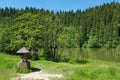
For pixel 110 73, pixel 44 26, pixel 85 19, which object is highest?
pixel 85 19

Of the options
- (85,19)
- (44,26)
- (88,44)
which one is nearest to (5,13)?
(85,19)

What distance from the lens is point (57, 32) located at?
44312 mm

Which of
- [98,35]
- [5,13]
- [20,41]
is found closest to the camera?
[20,41]

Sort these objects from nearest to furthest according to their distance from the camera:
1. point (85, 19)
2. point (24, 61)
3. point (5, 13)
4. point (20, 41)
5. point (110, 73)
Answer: point (110, 73) → point (24, 61) → point (20, 41) → point (85, 19) → point (5, 13)

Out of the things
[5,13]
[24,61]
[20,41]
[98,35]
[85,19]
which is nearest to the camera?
[24,61]

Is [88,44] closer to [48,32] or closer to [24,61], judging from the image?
[48,32]

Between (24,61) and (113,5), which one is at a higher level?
(113,5)

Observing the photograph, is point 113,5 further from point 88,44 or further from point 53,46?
point 53,46

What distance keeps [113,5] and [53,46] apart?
10527 cm

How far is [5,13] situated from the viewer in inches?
6954

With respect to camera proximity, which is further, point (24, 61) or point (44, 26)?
point (44, 26)

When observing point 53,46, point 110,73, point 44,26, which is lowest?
point 110,73

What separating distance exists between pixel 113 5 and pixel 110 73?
420 ft

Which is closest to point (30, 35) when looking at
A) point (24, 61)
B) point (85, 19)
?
point (24, 61)
